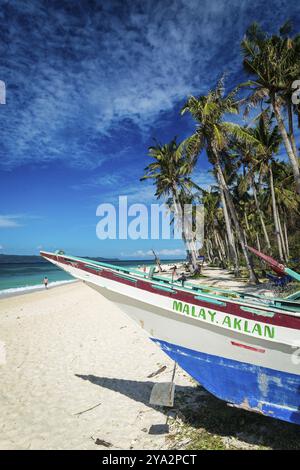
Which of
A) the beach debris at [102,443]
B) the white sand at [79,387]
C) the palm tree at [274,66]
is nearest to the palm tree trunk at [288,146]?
the palm tree at [274,66]

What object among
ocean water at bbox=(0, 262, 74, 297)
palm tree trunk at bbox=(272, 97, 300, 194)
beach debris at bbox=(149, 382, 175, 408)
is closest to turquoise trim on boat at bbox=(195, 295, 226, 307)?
beach debris at bbox=(149, 382, 175, 408)

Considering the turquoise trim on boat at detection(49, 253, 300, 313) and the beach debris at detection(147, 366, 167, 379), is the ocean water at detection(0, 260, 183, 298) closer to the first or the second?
the beach debris at detection(147, 366, 167, 379)

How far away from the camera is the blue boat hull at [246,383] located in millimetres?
4352

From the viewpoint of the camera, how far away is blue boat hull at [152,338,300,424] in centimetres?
435

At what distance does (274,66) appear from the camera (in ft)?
42.4

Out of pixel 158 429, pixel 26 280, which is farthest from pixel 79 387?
pixel 26 280

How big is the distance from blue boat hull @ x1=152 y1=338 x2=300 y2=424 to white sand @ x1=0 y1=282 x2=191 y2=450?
119 centimetres

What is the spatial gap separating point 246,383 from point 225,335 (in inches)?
32.1

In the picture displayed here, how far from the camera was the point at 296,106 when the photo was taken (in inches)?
567

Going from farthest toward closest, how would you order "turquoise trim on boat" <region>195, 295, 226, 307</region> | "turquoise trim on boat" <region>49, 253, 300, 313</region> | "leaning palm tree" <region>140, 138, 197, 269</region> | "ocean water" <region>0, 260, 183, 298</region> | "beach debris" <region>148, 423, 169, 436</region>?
1. "ocean water" <region>0, 260, 183, 298</region>
2. "leaning palm tree" <region>140, 138, 197, 269</region>
3. "beach debris" <region>148, 423, 169, 436</region>
4. "turquoise trim on boat" <region>49, 253, 300, 313</region>
5. "turquoise trim on boat" <region>195, 295, 226, 307</region>

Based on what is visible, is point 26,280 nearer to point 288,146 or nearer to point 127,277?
point 288,146

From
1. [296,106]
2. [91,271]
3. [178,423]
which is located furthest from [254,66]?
[178,423]
